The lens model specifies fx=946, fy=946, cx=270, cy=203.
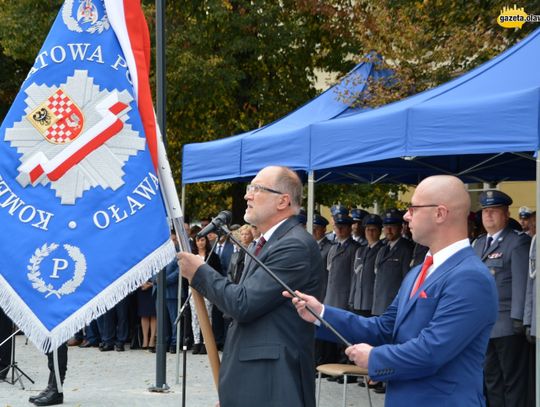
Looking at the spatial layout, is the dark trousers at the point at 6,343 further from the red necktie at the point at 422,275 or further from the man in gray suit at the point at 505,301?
the red necktie at the point at 422,275

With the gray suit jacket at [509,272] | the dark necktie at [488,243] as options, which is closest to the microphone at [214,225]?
the gray suit jacket at [509,272]

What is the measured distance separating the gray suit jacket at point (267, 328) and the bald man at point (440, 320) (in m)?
0.31

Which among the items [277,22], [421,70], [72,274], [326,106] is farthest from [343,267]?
[277,22]

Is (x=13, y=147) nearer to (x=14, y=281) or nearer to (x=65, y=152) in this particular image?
(x=65, y=152)

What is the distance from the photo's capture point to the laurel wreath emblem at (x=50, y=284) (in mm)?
4758

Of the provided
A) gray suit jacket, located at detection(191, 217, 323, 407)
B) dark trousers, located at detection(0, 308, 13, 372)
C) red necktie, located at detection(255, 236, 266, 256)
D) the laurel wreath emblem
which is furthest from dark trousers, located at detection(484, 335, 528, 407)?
dark trousers, located at detection(0, 308, 13, 372)

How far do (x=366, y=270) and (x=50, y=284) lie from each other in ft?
23.2

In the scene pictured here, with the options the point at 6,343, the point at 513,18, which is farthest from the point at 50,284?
the point at 513,18

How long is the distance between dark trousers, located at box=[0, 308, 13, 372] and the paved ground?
0.33 meters

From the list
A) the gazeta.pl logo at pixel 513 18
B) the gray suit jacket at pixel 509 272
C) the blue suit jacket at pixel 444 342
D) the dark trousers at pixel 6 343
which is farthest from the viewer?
the gazeta.pl logo at pixel 513 18

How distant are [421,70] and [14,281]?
30.7 feet

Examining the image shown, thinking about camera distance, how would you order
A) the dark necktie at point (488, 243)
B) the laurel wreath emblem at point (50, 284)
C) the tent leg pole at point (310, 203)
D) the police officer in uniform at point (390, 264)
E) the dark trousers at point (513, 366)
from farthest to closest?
the police officer in uniform at point (390, 264)
the tent leg pole at point (310, 203)
the dark necktie at point (488, 243)
the dark trousers at point (513, 366)
the laurel wreath emblem at point (50, 284)

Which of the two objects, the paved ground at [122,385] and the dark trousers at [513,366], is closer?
the dark trousers at [513,366]

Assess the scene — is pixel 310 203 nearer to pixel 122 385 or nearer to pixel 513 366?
pixel 513 366
